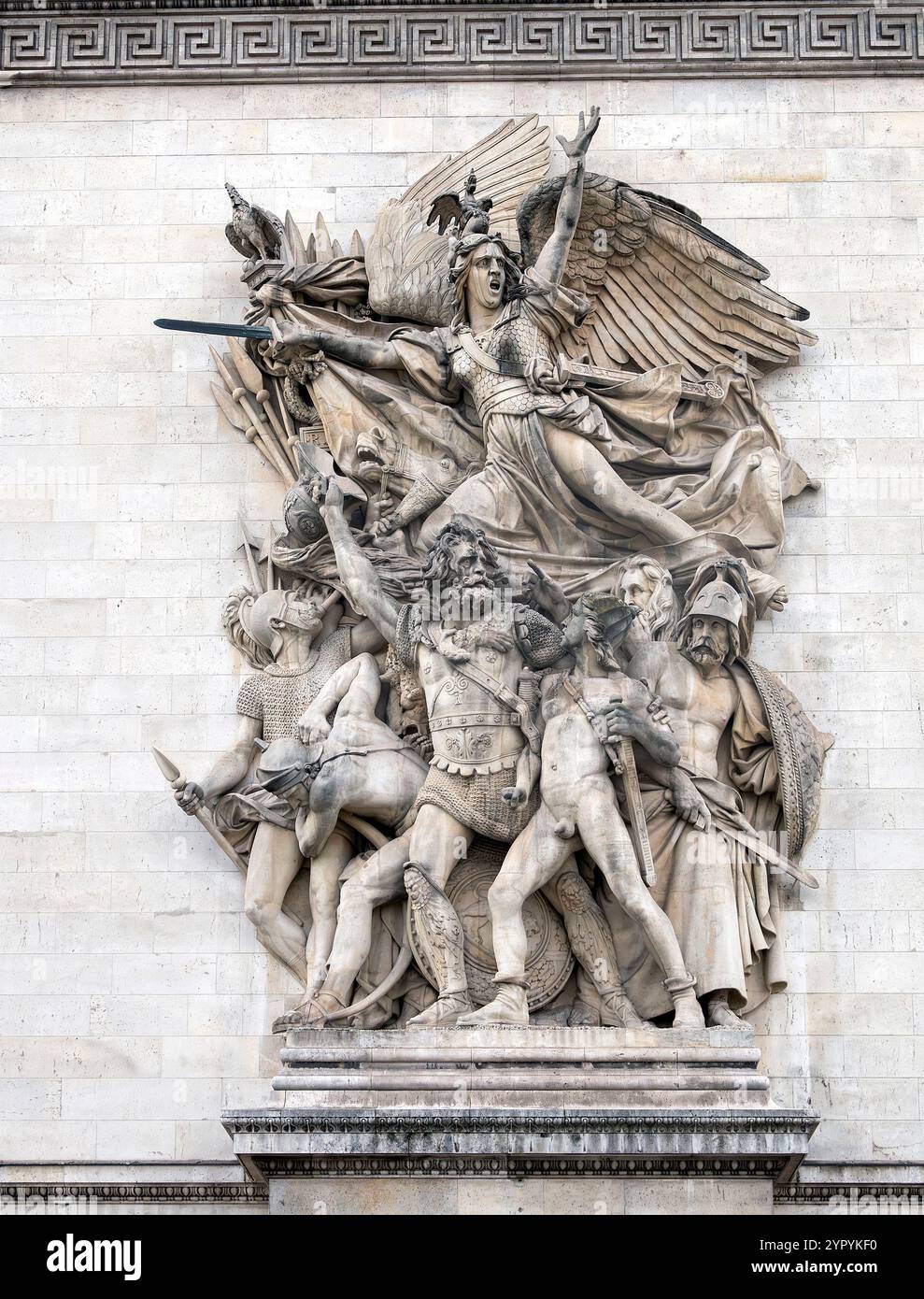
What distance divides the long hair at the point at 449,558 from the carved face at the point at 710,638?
117 centimetres

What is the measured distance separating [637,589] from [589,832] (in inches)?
62.4

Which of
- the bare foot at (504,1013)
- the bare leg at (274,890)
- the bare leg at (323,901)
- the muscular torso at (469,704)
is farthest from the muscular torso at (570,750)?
the bare leg at (274,890)

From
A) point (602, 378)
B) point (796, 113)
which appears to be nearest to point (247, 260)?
point (602, 378)

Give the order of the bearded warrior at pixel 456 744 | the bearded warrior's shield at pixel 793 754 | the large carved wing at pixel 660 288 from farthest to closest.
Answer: the large carved wing at pixel 660 288 < the bearded warrior's shield at pixel 793 754 < the bearded warrior at pixel 456 744

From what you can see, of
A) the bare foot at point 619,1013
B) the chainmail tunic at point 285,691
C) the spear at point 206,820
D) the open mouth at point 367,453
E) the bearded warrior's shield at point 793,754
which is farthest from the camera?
the open mouth at point 367,453

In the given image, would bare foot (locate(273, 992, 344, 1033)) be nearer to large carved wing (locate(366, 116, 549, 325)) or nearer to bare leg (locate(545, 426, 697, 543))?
bare leg (locate(545, 426, 697, 543))

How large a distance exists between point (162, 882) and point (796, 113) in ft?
21.3

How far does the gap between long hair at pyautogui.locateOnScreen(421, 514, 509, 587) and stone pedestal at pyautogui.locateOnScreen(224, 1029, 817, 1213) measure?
274cm

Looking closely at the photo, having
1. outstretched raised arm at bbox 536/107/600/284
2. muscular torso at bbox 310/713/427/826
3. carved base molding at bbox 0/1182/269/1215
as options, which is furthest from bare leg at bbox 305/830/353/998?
outstretched raised arm at bbox 536/107/600/284

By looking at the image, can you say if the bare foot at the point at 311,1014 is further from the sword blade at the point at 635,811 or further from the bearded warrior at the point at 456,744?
the sword blade at the point at 635,811

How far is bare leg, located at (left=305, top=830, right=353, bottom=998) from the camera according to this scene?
45.6 feet

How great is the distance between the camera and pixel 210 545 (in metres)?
15.0

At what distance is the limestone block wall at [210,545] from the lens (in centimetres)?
1399

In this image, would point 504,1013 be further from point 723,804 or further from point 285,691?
point 285,691
